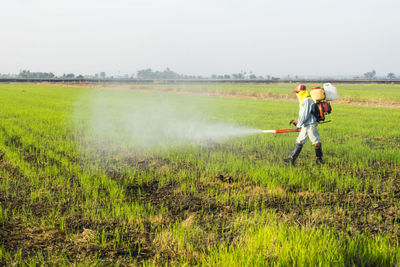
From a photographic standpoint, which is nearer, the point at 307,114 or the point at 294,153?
the point at 307,114

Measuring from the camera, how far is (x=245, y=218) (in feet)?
13.0

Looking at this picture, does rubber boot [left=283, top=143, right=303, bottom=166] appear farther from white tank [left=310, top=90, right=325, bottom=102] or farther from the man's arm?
white tank [left=310, top=90, right=325, bottom=102]

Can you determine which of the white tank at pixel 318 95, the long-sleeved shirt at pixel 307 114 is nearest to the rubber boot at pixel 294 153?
the long-sleeved shirt at pixel 307 114

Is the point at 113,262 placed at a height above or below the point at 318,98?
below

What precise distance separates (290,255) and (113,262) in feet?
5.67

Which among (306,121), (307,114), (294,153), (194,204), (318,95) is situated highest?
(318,95)

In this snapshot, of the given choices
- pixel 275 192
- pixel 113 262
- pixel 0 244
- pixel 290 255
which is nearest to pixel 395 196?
pixel 275 192

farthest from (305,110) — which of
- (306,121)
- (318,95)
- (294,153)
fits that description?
(294,153)

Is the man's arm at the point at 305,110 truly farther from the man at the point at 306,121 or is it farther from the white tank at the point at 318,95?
the white tank at the point at 318,95

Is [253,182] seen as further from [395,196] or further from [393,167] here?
[393,167]

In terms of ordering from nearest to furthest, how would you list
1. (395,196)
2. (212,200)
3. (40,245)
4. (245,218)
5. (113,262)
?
(113,262), (40,245), (245,218), (212,200), (395,196)

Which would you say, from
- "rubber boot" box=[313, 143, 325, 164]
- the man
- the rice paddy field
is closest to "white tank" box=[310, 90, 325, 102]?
the man

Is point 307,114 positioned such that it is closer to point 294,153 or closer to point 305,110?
point 305,110

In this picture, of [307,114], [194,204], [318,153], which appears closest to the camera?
[194,204]
